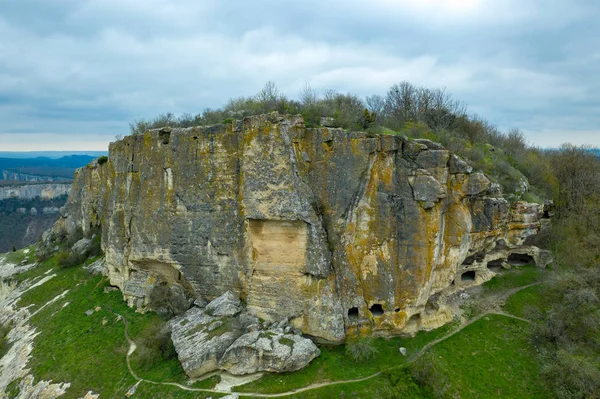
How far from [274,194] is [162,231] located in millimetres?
8216

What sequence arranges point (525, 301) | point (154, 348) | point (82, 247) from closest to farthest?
1. point (154, 348)
2. point (525, 301)
3. point (82, 247)

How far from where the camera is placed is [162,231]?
20438 millimetres

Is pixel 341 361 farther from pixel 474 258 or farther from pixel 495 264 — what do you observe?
pixel 495 264

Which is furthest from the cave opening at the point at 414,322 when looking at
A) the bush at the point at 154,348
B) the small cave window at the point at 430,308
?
the bush at the point at 154,348

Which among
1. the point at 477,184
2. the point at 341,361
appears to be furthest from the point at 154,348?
the point at 477,184

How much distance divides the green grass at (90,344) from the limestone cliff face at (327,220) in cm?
494

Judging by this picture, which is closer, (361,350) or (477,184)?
(361,350)

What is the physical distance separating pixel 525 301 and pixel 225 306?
1776 cm

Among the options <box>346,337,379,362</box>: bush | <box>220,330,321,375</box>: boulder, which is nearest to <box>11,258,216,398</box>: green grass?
<box>220,330,321,375</box>: boulder

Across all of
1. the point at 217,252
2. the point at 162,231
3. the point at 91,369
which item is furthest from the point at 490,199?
the point at 91,369

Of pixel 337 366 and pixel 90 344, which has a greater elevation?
pixel 337 366

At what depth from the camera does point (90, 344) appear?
797 inches

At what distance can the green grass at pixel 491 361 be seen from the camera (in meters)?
15.0

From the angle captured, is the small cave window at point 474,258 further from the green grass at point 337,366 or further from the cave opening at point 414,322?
the green grass at point 337,366
